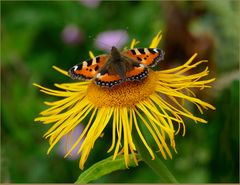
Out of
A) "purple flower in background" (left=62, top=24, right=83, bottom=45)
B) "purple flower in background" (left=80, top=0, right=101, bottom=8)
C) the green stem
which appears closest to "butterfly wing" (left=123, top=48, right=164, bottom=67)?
the green stem

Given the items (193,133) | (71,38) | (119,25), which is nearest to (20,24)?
(71,38)

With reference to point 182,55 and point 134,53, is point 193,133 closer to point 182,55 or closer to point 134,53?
point 182,55

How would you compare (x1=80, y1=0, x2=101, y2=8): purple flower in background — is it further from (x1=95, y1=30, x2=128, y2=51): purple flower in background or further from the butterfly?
the butterfly

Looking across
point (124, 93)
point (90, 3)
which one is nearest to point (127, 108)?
point (124, 93)

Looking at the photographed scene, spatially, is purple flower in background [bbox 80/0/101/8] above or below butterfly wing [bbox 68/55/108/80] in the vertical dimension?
above

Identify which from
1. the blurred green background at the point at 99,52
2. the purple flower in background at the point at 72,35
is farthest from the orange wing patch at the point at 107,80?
the purple flower in background at the point at 72,35

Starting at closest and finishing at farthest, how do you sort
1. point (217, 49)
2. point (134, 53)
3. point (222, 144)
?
1. point (134, 53)
2. point (222, 144)
3. point (217, 49)
